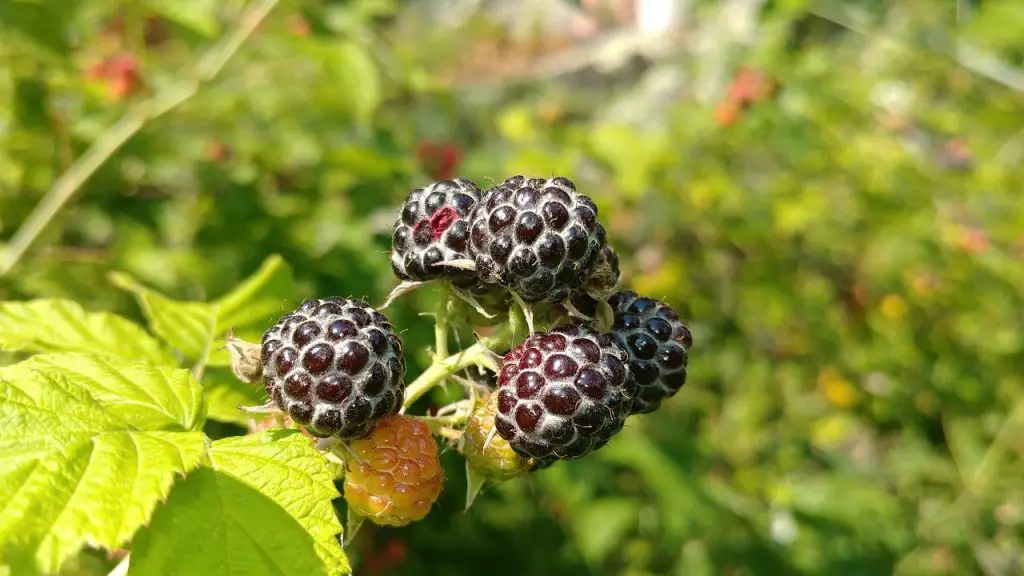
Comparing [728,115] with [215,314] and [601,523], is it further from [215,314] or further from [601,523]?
[215,314]

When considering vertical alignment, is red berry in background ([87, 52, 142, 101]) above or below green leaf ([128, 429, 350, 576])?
below

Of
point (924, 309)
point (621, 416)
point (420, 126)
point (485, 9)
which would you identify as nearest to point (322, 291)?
point (621, 416)

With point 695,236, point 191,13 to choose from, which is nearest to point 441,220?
point 191,13

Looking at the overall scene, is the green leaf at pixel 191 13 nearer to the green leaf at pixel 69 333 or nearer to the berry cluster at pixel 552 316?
the green leaf at pixel 69 333

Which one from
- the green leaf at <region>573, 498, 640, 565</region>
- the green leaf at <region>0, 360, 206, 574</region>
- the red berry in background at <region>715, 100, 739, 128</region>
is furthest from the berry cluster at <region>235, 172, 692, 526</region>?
the red berry in background at <region>715, 100, 739, 128</region>

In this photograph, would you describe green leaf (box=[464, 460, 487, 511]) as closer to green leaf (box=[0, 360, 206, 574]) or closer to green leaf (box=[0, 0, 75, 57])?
green leaf (box=[0, 360, 206, 574])

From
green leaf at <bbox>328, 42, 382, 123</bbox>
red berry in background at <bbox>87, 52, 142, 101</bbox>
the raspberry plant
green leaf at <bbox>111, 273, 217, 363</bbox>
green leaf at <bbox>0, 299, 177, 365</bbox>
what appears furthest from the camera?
red berry in background at <bbox>87, 52, 142, 101</bbox>
